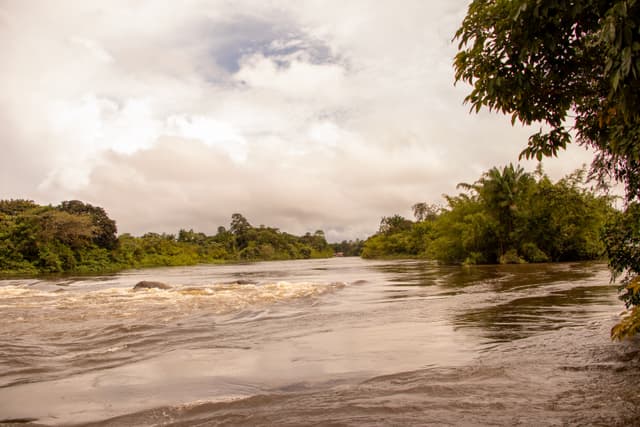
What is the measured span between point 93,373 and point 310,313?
227 inches

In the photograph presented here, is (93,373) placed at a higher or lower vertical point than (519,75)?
lower

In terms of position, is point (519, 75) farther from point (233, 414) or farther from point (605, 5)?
point (233, 414)

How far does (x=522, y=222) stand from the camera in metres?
36.6

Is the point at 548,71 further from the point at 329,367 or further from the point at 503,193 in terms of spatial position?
the point at 503,193

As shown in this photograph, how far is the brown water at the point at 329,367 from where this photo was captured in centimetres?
377

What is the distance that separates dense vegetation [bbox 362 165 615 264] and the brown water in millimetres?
27246

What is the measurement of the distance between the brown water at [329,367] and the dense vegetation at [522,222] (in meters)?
27.2

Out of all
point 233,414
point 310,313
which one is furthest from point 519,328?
point 233,414

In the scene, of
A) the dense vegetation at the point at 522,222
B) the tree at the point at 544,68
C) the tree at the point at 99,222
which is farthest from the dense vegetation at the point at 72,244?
the tree at the point at 544,68

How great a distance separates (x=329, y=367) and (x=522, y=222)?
3531 cm

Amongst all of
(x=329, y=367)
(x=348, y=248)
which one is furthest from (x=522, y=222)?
(x=348, y=248)

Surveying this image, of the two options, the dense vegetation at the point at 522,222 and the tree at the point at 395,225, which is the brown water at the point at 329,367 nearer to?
the dense vegetation at the point at 522,222

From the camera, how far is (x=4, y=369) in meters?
5.73

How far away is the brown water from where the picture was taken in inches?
149
